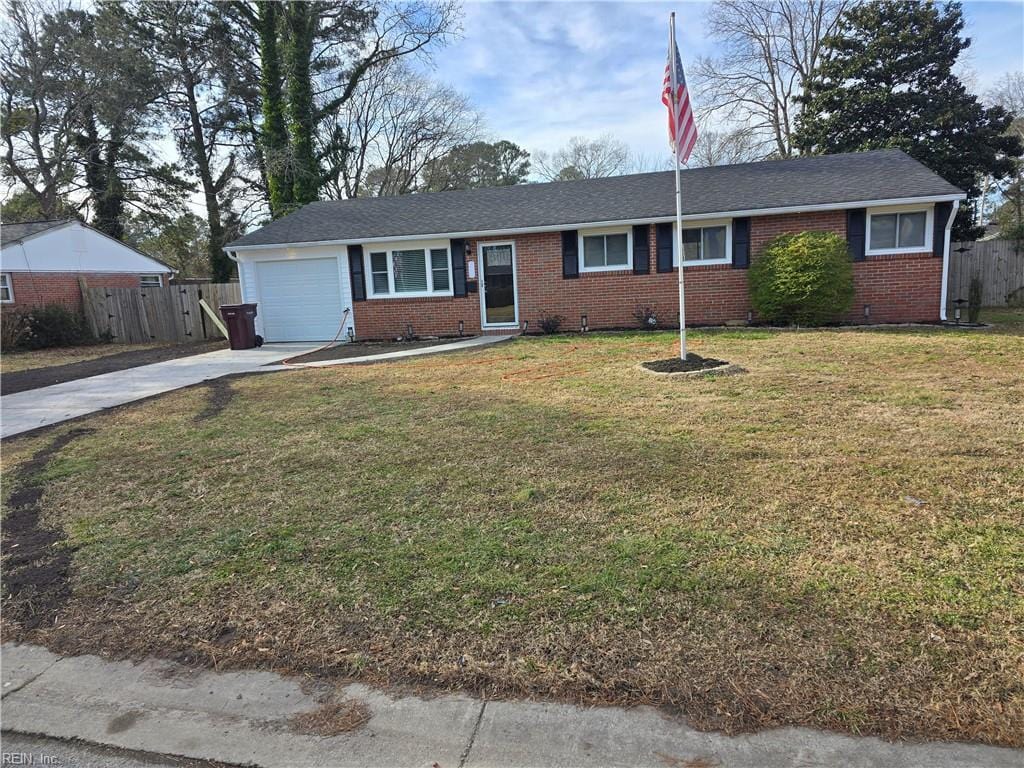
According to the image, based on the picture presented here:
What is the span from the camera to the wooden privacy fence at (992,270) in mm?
16250

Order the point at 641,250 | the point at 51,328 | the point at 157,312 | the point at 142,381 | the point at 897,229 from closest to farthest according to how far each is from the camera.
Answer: the point at 142,381 → the point at 897,229 → the point at 641,250 → the point at 51,328 → the point at 157,312

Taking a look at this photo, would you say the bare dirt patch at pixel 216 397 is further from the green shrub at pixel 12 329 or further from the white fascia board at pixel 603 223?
the green shrub at pixel 12 329

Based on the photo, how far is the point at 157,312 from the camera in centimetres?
1823

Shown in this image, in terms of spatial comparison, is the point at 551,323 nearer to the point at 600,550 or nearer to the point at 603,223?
the point at 603,223

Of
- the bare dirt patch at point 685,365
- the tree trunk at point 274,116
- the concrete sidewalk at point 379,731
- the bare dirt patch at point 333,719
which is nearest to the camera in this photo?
the concrete sidewalk at point 379,731

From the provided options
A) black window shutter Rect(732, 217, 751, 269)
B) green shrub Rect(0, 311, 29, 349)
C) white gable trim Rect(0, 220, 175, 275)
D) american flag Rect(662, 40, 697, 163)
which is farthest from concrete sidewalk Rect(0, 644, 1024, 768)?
white gable trim Rect(0, 220, 175, 275)

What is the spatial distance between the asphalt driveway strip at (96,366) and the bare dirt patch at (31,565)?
718 centimetres

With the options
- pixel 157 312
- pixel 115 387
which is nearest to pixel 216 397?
pixel 115 387

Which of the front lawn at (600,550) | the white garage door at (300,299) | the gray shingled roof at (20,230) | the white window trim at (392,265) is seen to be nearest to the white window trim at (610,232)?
the white window trim at (392,265)

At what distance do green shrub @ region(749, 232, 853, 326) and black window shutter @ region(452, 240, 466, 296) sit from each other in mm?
6661

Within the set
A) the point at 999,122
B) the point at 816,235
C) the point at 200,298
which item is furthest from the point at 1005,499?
the point at 999,122

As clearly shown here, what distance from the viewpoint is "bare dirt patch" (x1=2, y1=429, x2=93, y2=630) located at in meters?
3.05

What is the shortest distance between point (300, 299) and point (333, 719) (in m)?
14.5

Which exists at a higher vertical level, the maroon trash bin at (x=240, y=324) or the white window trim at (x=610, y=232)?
the white window trim at (x=610, y=232)
